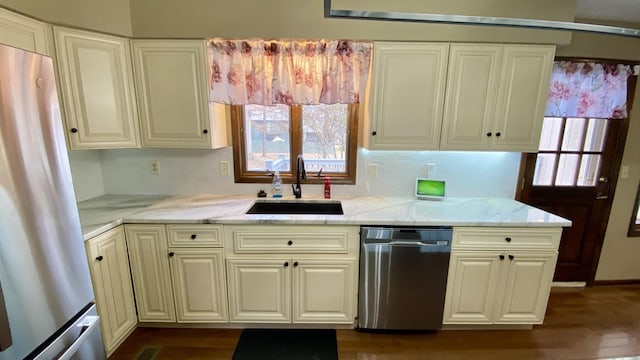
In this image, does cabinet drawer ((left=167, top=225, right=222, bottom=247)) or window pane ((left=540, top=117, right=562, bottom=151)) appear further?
window pane ((left=540, top=117, right=562, bottom=151))

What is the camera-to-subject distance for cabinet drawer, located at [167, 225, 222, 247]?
185cm

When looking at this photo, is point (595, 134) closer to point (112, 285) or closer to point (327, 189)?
point (327, 189)

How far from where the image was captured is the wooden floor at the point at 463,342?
6.14 feet

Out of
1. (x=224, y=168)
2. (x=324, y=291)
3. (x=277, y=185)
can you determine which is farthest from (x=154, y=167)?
(x=324, y=291)

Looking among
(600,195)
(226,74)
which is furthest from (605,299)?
(226,74)

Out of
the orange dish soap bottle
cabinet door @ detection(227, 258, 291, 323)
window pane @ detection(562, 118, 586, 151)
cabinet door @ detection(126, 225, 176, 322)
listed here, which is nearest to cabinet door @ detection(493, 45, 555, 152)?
window pane @ detection(562, 118, 586, 151)

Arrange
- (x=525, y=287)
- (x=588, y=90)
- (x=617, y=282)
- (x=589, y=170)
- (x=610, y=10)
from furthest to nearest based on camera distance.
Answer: (x=617, y=282)
(x=589, y=170)
(x=588, y=90)
(x=610, y=10)
(x=525, y=287)

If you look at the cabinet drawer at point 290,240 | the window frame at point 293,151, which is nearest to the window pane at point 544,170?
the window frame at point 293,151

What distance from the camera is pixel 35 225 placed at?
1.00 metres

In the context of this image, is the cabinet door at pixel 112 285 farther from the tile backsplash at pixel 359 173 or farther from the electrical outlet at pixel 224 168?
the electrical outlet at pixel 224 168

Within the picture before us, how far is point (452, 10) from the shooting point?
1893mm

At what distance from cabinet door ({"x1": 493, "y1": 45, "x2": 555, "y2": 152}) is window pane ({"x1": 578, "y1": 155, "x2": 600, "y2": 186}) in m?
0.82

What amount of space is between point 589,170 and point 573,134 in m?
0.39

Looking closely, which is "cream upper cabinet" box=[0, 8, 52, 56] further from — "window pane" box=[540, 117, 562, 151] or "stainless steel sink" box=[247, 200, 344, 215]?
"window pane" box=[540, 117, 562, 151]
